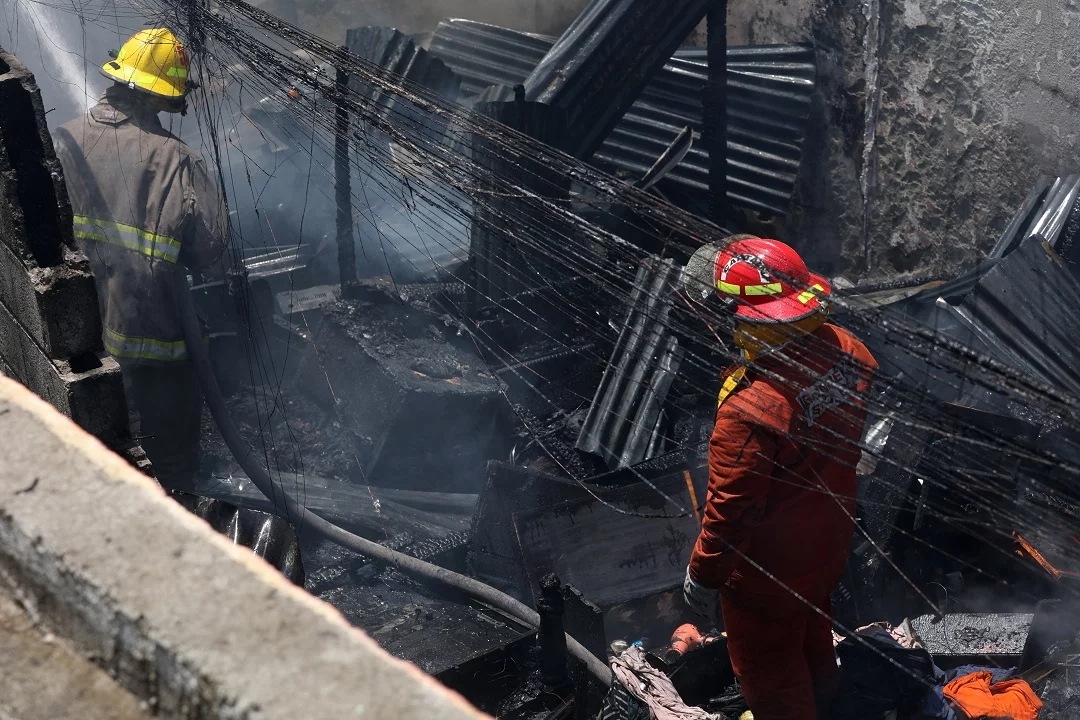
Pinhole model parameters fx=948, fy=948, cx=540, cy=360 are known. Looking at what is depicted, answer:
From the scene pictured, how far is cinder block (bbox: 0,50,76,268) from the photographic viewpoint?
3.49 metres

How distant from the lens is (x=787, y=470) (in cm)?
349

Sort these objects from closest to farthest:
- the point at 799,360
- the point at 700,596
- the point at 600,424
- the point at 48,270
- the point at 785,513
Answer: the point at 799,360, the point at 48,270, the point at 785,513, the point at 700,596, the point at 600,424

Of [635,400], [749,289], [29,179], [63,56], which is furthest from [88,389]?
[63,56]

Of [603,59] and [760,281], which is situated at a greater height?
[603,59]

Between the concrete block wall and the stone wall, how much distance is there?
6066mm

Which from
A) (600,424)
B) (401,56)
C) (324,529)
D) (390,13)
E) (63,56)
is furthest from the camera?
(390,13)

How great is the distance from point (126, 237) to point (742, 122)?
19.3ft

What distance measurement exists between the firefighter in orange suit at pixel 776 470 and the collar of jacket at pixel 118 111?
10.0 ft

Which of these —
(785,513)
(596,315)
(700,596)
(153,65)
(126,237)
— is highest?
(153,65)

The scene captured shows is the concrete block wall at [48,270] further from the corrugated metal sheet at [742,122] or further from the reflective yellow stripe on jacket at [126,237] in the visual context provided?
the corrugated metal sheet at [742,122]

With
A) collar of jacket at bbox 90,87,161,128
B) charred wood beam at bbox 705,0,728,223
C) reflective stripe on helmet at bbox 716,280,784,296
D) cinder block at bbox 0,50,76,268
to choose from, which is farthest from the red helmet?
charred wood beam at bbox 705,0,728,223

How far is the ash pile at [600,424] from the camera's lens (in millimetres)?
4117

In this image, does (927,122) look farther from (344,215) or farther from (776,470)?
(776,470)

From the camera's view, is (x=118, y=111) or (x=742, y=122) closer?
(x=118, y=111)
